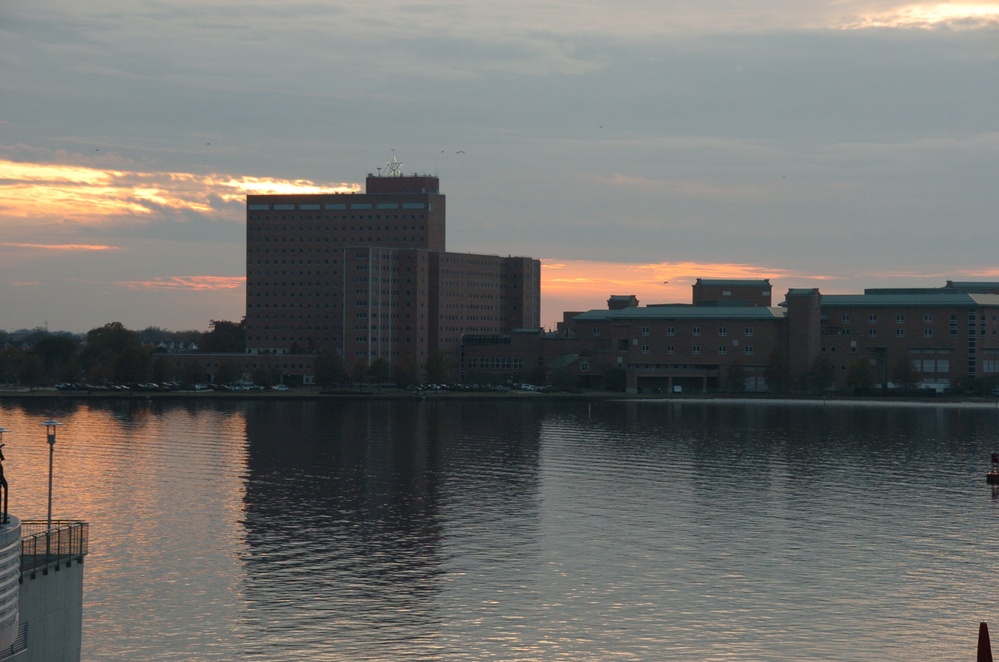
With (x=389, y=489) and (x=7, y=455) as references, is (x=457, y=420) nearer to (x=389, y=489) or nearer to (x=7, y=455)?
(x=7, y=455)

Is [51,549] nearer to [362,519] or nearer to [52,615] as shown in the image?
[52,615]

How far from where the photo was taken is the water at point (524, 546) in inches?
1714

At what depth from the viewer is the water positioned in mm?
43531

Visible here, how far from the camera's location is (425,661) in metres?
40.6

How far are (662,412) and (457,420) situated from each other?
3428 centimetres

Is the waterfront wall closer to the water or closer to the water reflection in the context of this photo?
the water

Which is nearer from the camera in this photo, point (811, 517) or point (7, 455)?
point (811, 517)

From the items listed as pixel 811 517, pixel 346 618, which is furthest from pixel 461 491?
pixel 346 618

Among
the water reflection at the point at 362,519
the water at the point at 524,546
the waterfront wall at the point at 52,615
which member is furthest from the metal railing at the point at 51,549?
the water reflection at the point at 362,519

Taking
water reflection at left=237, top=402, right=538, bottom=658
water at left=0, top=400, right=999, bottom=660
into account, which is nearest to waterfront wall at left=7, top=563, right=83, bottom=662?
water at left=0, top=400, right=999, bottom=660

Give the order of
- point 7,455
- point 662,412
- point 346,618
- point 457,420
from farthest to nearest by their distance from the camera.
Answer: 1. point 662,412
2. point 457,420
3. point 7,455
4. point 346,618

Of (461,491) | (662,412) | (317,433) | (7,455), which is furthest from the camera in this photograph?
(662,412)

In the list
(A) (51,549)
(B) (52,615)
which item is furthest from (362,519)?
(B) (52,615)

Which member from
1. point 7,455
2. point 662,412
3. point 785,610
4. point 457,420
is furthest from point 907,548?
point 662,412
